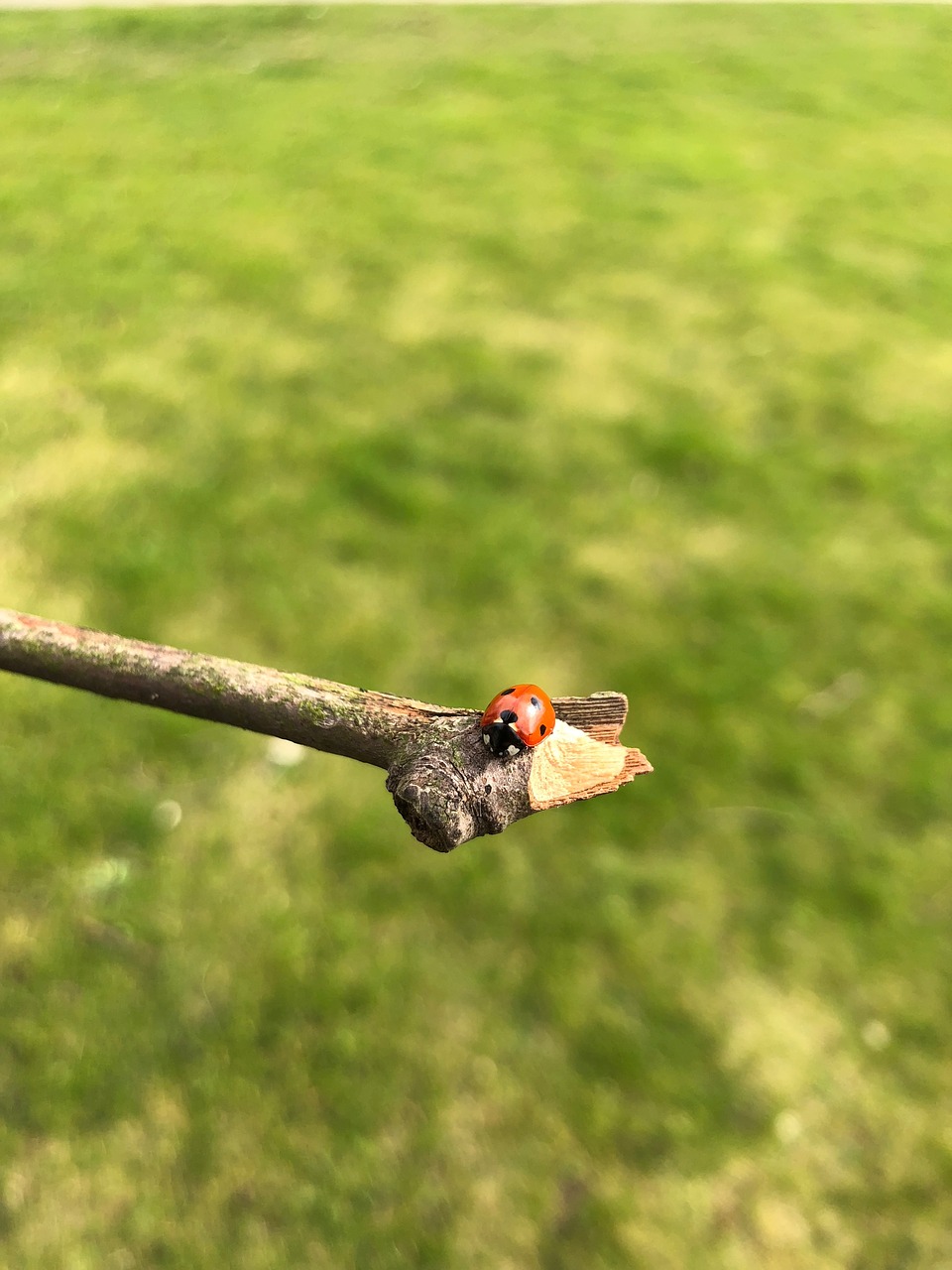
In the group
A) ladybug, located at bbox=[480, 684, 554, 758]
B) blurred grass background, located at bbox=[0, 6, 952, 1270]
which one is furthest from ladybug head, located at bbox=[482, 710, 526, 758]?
blurred grass background, located at bbox=[0, 6, 952, 1270]

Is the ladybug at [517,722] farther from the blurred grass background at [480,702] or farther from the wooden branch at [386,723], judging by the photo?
the blurred grass background at [480,702]

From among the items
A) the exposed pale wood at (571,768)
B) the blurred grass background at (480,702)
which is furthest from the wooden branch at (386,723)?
the blurred grass background at (480,702)

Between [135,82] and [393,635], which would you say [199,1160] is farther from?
[135,82]

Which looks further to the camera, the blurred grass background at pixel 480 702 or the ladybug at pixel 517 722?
the blurred grass background at pixel 480 702

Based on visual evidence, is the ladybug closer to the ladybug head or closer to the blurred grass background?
the ladybug head

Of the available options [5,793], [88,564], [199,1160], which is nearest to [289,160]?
[88,564]

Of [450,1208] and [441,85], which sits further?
[441,85]
